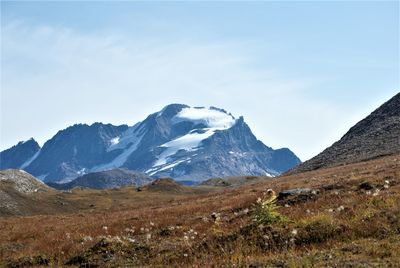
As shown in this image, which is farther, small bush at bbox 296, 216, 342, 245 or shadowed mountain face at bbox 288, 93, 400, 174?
shadowed mountain face at bbox 288, 93, 400, 174

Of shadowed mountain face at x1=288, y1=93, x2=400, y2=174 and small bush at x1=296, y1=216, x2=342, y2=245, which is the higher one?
shadowed mountain face at x1=288, y1=93, x2=400, y2=174

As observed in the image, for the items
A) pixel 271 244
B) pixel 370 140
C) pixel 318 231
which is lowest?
pixel 271 244

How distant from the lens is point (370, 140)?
90125 mm

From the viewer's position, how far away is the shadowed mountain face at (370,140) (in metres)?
78.0

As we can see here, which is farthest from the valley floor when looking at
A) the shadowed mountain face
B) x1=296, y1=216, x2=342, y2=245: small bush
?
the shadowed mountain face

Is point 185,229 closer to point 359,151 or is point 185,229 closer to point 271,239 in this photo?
point 271,239

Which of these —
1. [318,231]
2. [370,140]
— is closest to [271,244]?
[318,231]

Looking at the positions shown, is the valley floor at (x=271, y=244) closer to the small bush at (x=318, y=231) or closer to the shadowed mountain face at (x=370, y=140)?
the small bush at (x=318, y=231)

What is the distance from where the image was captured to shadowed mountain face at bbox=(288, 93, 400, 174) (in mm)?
78000

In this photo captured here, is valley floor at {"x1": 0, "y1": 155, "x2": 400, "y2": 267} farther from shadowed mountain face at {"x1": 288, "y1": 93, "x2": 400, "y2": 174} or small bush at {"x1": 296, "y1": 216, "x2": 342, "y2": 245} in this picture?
shadowed mountain face at {"x1": 288, "y1": 93, "x2": 400, "y2": 174}

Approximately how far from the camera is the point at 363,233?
15.3m

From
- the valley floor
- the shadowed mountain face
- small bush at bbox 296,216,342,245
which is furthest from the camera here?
the shadowed mountain face

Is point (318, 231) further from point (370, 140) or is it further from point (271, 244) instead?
point (370, 140)

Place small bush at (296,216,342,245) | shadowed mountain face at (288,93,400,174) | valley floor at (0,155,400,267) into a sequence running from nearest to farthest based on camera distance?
1. valley floor at (0,155,400,267)
2. small bush at (296,216,342,245)
3. shadowed mountain face at (288,93,400,174)
